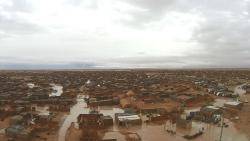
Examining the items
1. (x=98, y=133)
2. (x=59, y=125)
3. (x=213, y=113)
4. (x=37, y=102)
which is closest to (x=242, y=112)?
(x=213, y=113)

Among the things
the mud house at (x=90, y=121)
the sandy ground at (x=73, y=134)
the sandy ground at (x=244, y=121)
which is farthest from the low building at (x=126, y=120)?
the sandy ground at (x=244, y=121)

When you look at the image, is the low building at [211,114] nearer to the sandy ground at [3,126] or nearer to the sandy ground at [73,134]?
the sandy ground at [73,134]

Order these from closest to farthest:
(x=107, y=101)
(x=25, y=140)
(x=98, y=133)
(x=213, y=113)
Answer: (x=25, y=140) < (x=98, y=133) < (x=213, y=113) < (x=107, y=101)

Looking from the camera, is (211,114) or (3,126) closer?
(3,126)

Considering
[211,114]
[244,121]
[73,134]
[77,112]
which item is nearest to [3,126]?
[73,134]

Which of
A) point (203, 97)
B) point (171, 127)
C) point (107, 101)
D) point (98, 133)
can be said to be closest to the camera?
point (98, 133)

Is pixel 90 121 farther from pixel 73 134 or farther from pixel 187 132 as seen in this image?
pixel 187 132

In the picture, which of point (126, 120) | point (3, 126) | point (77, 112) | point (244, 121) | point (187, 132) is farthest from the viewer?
point (77, 112)

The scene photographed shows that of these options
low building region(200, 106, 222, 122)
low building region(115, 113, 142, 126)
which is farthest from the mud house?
low building region(200, 106, 222, 122)

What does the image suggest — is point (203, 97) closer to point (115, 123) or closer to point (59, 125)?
point (115, 123)

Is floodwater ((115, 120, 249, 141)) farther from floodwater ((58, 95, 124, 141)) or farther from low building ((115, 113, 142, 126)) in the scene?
floodwater ((58, 95, 124, 141))
